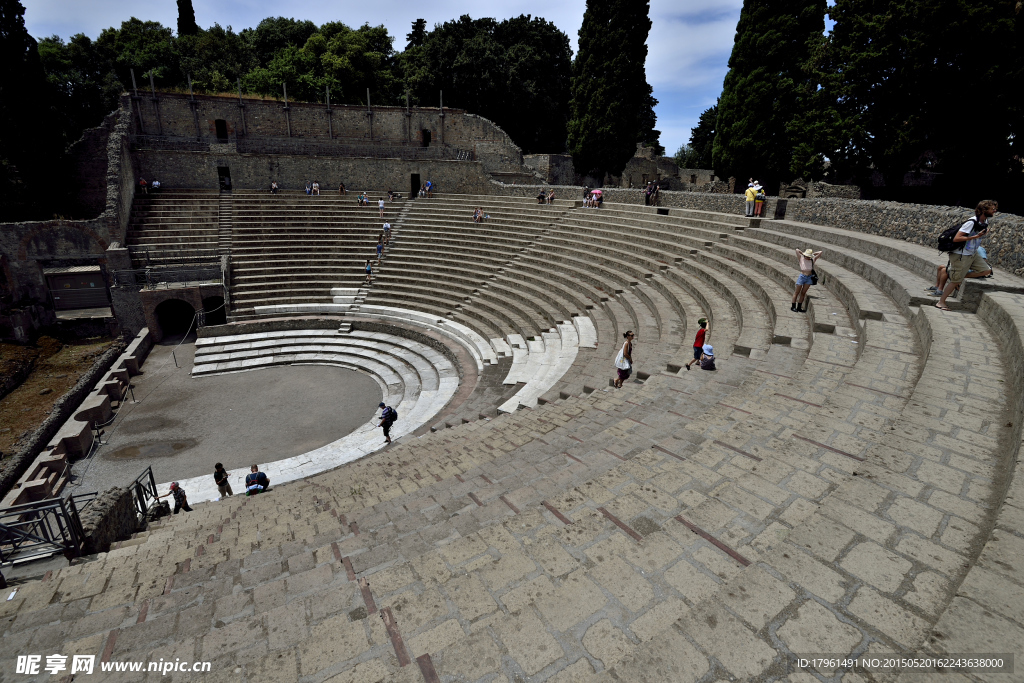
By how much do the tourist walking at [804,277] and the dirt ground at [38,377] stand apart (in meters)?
17.6

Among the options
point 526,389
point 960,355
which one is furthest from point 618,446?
point 526,389

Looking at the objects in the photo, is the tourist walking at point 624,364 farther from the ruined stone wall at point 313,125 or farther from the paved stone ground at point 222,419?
the ruined stone wall at point 313,125

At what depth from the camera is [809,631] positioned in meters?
2.39

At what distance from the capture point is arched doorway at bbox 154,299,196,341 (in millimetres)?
18969

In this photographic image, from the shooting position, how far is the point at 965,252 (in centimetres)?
655

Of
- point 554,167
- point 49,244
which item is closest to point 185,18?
point 49,244

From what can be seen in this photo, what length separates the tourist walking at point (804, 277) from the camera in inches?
331

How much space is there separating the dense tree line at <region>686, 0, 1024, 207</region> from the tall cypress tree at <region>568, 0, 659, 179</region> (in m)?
7.10

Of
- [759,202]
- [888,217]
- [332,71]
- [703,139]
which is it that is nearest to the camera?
[888,217]

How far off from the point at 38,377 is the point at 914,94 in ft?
104

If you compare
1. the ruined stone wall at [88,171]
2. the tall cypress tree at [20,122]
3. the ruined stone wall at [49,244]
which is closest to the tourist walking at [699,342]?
the ruined stone wall at [49,244]

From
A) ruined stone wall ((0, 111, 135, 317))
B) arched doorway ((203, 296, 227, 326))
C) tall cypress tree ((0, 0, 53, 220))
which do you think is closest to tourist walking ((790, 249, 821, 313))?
arched doorway ((203, 296, 227, 326))

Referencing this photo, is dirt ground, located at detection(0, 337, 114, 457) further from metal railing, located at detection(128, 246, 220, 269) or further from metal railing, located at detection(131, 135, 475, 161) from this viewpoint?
metal railing, located at detection(131, 135, 475, 161)

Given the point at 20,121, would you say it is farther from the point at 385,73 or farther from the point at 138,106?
the point at 385,73
